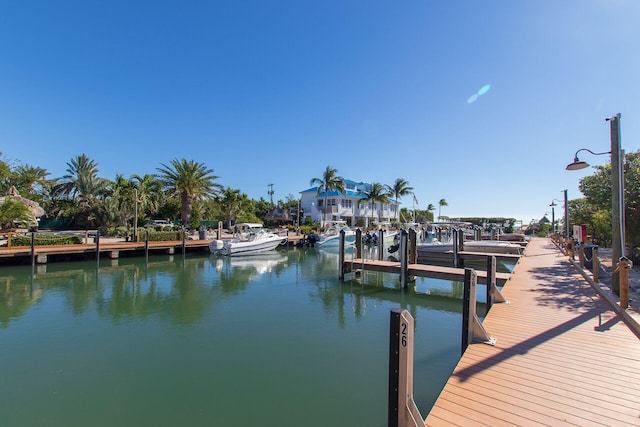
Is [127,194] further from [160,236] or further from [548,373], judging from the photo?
[548,373]

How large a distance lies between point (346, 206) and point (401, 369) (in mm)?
50794

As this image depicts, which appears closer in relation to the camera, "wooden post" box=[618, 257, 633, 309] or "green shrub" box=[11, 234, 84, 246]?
"wooden post" box=[618, 257, 633, 309]

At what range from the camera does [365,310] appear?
11914 millimetres

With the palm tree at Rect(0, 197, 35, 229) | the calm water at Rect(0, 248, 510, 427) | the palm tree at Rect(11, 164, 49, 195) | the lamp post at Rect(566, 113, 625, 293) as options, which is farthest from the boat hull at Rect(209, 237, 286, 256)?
the palm tree at Rect(11, 164, 49, 195)

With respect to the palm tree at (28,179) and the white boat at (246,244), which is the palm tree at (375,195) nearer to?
the white boat at (246,244)

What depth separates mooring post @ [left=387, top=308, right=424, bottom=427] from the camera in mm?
3576

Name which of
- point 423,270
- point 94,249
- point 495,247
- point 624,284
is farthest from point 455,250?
point 94,249

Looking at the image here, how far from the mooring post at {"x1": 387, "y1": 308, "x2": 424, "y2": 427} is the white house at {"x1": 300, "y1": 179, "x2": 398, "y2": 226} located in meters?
45.4

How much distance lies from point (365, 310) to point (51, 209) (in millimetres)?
51754

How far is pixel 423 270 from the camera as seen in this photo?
14547mm

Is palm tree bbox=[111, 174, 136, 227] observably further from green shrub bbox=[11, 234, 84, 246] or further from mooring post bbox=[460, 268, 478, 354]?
mooring post bbox=[460, 268, 478, 354]

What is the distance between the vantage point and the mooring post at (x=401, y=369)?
3.58 m

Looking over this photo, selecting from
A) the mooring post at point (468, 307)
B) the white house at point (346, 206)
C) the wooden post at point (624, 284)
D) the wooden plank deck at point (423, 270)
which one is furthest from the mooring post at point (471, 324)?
the white house at point (346, 206)

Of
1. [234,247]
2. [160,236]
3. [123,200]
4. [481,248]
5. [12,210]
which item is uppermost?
[123,200]
